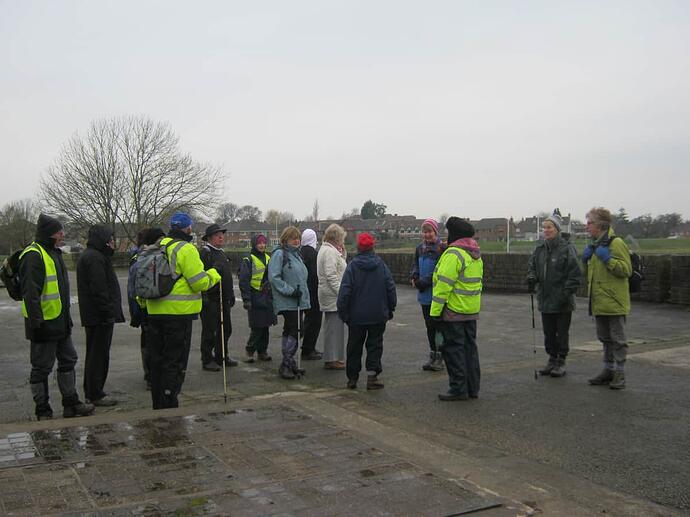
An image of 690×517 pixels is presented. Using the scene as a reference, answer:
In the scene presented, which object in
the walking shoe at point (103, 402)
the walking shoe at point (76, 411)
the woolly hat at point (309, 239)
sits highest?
the woolly hat at point (309, 239)

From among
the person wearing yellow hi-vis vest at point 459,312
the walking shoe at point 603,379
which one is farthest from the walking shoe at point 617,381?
the person wearing yellow hi-vis vest at point 459,312

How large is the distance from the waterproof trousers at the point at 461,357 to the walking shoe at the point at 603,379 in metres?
1.47

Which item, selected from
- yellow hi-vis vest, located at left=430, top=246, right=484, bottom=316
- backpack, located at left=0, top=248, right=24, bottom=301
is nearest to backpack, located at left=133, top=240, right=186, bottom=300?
backpack, located at left=0, top=248, right=24, bottom=301

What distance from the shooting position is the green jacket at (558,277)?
313 inches

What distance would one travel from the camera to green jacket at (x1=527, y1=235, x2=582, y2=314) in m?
7.94

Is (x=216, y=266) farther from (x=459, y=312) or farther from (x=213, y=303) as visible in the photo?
(x=459, y=312)

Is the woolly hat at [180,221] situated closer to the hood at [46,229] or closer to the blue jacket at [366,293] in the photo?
the hood at [46,229]

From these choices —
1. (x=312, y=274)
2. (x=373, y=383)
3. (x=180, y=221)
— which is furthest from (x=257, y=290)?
(x=180, y=221)

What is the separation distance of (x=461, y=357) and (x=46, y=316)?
13.8 ft

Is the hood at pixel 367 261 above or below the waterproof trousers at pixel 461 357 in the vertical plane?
above

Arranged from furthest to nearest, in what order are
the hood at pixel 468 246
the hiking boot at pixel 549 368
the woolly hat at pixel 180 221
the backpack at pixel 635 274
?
the hiking boot at pixel 549 368 → the backpack at pixel 635 274 → the hood at pixel 468 246 → the woolly hat at pixel 180 221

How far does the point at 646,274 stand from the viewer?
16.1 metres

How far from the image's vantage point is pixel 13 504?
12.8 feet

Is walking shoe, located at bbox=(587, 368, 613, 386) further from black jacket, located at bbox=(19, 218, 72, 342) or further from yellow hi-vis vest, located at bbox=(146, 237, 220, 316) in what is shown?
black jacket, located at bbox=(19, 218, 72, 342)
